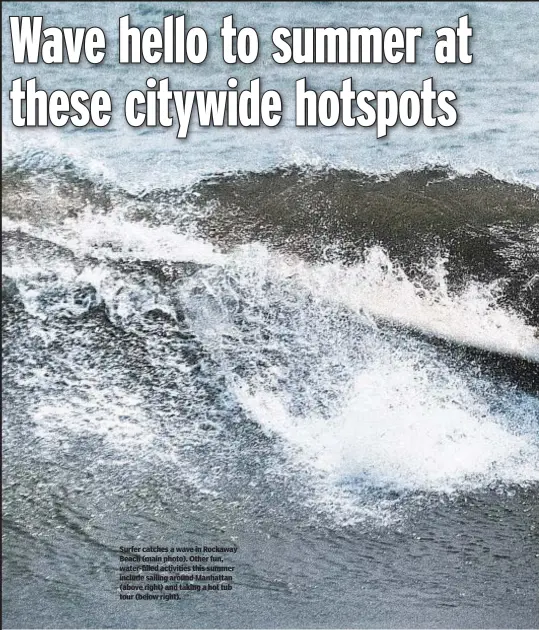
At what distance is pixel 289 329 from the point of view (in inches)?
92.4

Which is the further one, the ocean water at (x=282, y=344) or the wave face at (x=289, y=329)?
the wave face at (x=289, y=329)

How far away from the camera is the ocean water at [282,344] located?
2088 mm

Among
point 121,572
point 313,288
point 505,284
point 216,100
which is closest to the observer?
point 121,572

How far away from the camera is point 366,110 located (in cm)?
227

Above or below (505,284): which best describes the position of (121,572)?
below

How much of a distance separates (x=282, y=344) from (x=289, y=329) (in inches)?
2.1

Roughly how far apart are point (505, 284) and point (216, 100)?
1.18 m

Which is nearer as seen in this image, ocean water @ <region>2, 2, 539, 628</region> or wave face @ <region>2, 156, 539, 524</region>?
ocean water @ <region>2, 2, 539, 628</region>

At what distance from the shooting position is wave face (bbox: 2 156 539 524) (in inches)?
86.4

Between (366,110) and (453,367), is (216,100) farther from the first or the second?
(453,367)

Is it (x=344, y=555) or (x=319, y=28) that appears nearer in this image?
(x=344, y=555)

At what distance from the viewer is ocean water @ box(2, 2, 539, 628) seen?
209 centimetres

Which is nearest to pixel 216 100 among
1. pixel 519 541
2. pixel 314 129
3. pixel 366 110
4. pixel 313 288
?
pixel 314 129

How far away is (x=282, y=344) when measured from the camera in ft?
7.68
